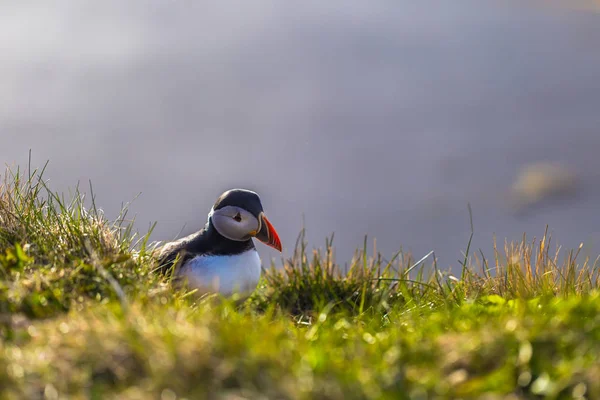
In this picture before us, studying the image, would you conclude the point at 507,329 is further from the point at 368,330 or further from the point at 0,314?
the point at 0,314

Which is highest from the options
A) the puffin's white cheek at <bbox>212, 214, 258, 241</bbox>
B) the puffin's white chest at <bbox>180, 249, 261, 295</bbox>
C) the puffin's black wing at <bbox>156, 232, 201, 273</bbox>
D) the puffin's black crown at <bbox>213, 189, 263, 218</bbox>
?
the puffin's black crown at <bbox>213, 189, 263, 218</bbox>

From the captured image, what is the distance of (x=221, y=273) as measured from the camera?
535 centimetres

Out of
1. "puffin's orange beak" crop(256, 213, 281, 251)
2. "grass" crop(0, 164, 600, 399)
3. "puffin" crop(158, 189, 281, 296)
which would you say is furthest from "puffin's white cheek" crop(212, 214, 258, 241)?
"grass" crop(0, 164, 600, 399)

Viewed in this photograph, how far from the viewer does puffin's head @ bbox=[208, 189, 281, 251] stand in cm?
557

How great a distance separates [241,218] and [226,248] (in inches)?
10.1

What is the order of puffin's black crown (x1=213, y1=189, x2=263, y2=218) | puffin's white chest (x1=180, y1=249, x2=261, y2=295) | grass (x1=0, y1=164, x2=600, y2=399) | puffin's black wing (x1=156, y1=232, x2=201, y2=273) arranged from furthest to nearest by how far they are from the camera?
puffin's black crown (x1=213, y1=189, x2=263, y2=218), puffin's black wing (x1=156, y1=232, x2=201, y2=273), puffin's white chest (x1=180, y1=249, x2=261, y2=295), grass (x1=0, y1=164, x2=600, y2=399)

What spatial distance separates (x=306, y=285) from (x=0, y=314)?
2987 millimetres

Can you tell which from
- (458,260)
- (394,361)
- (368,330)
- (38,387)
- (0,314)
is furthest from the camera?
(458,260)

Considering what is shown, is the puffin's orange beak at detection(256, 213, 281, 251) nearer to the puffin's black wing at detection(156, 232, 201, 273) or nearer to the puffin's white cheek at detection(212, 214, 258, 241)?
the puffin's white cheek at detection(212, 214, 258, 241)

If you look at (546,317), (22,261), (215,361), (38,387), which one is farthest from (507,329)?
(22,261)

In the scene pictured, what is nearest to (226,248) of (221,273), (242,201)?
(221,273)

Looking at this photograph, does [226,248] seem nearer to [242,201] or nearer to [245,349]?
[242,201]

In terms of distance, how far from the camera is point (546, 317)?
12.1 feet

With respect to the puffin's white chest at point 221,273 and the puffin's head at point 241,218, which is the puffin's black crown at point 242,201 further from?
the puffin's white chest at point 221,273
